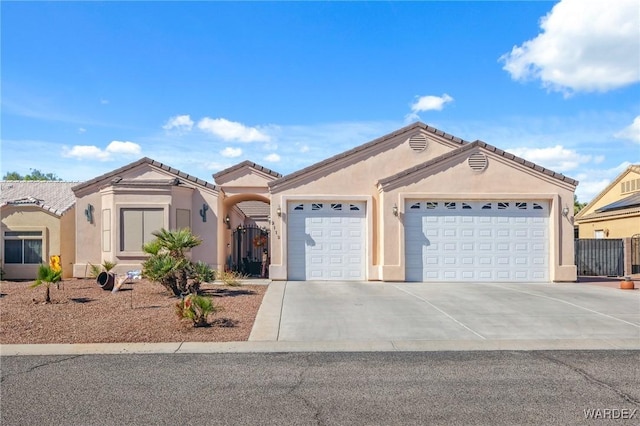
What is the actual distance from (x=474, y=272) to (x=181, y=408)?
43.5 ft

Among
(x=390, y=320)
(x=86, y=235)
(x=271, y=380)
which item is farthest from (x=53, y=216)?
(x=271, y=380)

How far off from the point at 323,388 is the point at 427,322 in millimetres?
4644

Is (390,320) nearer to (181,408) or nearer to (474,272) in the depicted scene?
(181,408)

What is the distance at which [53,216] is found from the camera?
19.0 metres

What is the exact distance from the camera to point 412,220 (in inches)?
683

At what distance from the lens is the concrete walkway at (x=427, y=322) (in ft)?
28.6

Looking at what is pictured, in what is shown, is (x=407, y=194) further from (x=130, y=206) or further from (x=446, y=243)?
(x=130, y=206)

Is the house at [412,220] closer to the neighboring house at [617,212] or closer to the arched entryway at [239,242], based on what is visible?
the arched entryway at [239,242]

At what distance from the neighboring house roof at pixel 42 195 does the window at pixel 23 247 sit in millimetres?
1100

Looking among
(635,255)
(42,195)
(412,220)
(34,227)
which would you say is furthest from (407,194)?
(42,195)

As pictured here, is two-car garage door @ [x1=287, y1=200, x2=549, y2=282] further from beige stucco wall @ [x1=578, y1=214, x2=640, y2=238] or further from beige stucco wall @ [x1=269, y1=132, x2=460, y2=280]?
beige stucco wall @ [x1=578, y1=214, x2=640, y2=238]

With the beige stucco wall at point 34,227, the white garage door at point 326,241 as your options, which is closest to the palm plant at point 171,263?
the white garage door at point 326,241

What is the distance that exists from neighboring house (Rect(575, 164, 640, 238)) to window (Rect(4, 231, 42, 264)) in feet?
86.8

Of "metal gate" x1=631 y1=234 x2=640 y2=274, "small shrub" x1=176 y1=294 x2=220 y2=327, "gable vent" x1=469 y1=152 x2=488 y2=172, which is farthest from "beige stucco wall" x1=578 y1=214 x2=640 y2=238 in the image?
"small shrub" x1=176 y1=294 x2=220 y2=327
